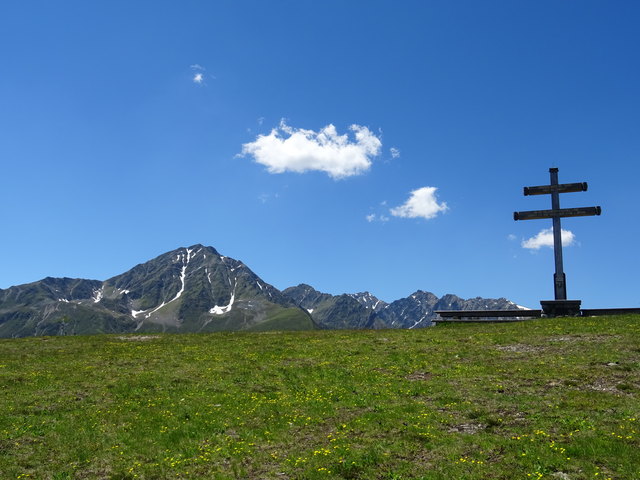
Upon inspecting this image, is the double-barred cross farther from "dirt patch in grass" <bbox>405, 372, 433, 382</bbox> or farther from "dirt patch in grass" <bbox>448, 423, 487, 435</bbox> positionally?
"dirt patch in grass" <bbox>448, 423, 487, 435</bbox>

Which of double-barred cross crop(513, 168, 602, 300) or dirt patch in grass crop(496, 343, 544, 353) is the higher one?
double-barred cross crop(513, 168, 602, 300)

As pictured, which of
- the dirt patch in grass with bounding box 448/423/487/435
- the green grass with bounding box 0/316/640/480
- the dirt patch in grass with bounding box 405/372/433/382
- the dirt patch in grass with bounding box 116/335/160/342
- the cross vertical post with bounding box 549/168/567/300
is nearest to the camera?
the green grass with bounding box 0/316/640/480

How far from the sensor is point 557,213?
50719 mm

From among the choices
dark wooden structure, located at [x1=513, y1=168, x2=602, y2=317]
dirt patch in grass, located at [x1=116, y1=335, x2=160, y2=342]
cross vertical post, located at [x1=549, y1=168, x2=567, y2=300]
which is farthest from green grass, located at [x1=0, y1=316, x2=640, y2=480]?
dark wooden structure, located at [x1=513, y1=168, x2=602, y2=317]

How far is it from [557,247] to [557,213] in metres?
3.48

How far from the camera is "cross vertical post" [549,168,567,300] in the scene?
4931 cm

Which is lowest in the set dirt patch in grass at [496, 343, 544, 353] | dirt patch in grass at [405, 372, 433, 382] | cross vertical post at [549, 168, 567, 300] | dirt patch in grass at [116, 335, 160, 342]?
dirt patch in grass at [405, 372, 433, 382]

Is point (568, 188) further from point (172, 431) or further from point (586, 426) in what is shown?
point (172, 431)

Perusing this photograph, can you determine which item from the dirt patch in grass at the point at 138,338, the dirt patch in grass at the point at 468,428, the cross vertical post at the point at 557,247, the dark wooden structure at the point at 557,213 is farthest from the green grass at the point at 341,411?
the dark wooden structure at the point at 557,213

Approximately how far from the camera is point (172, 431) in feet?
68.0

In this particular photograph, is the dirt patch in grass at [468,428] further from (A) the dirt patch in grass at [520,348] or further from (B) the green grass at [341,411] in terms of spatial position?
(A) the dirt patch in grass at [520,348]

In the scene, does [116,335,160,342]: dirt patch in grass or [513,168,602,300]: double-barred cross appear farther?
[513,168,602,300]: double-barred cross

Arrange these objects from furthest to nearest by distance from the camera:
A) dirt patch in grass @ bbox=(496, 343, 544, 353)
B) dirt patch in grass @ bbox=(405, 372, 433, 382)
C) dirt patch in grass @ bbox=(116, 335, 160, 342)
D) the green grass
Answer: dirt patch in grass @ bbox=(116, 335, 160, 342) < dirt patch in grass @ bbox=(496, 343, 544, 353) < dirt patch in grass @ bbox=(405, 372, 433, 382) < the green grass

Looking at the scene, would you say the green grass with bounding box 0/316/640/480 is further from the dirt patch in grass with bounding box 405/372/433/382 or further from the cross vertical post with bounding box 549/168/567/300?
the cross vertical post with bounding box 549/168/567/300
